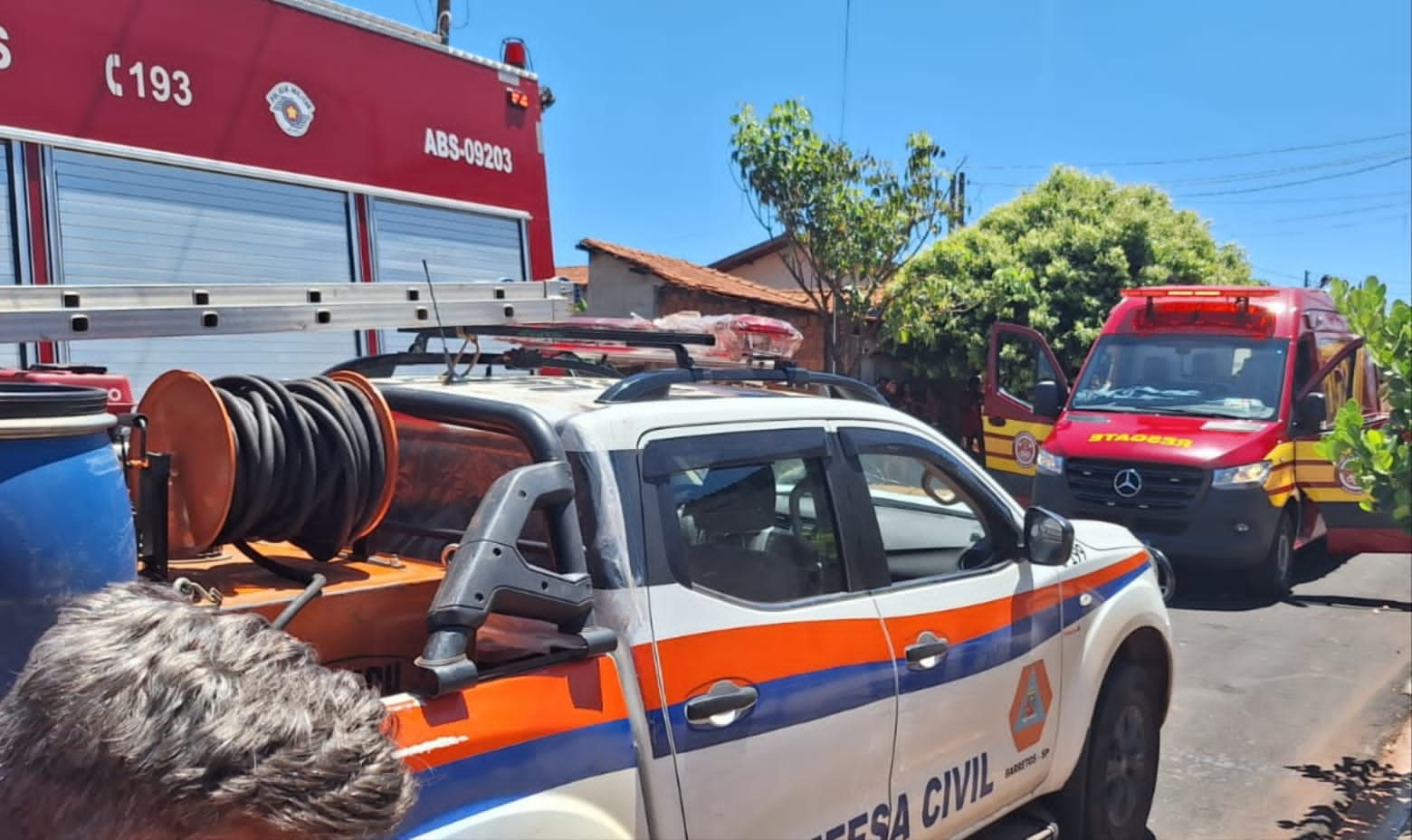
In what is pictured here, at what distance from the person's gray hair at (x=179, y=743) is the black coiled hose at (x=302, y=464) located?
1246mm

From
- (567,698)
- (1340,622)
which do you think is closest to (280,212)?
(567,698)

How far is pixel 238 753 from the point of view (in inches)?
40.9

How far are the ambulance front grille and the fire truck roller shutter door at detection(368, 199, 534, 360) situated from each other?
505cm

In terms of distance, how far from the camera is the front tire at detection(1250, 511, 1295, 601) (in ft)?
29.5

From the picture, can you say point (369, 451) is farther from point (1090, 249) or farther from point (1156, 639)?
point (1090, 249)

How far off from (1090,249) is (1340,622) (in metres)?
9.63

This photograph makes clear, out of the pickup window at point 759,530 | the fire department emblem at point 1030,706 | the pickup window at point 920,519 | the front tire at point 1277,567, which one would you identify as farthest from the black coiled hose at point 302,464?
the front tire at point 1277,567

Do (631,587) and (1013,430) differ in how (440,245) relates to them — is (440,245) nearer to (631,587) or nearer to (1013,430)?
(631,587)

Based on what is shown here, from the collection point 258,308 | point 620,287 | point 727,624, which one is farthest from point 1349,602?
point 620,287

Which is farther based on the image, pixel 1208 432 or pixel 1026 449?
pixel 1026 449

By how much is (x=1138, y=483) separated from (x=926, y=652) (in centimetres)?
665

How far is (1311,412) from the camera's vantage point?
29.9 feet

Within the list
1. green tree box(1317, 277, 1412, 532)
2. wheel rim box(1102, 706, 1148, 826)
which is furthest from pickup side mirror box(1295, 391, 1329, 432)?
wheel rim box(1102, 706, 1148, 826)

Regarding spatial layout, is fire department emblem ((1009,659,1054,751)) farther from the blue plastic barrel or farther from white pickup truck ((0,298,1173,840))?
the blue plastic barrel
